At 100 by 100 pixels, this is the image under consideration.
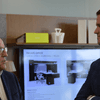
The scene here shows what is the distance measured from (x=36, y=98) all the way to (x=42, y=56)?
63cm

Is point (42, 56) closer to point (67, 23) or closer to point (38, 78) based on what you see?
point (38, 78)

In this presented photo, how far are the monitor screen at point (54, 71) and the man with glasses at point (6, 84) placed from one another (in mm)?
334

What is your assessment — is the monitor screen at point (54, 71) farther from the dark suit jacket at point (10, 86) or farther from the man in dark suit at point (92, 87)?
the man in dark suit at point (92, 87)

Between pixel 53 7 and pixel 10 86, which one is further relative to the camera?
pixel 53 7

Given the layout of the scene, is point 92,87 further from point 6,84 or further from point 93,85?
point 6,84

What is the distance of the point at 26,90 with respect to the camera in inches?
86.8

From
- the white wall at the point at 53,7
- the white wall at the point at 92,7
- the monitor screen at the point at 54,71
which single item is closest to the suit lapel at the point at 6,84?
the monitor screen at the point at 54,71

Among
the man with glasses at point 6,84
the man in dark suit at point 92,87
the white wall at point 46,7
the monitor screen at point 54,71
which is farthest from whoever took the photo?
the white wall at point 46,7

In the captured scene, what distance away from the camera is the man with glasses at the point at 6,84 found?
5.54 ft

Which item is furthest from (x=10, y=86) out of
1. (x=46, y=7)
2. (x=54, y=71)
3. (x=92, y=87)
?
(x=46, y=7)

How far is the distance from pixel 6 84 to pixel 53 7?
212 cm

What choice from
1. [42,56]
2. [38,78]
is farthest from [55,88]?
[42,56]

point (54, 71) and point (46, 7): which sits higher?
point (46, 7)

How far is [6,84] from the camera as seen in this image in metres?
1.78
